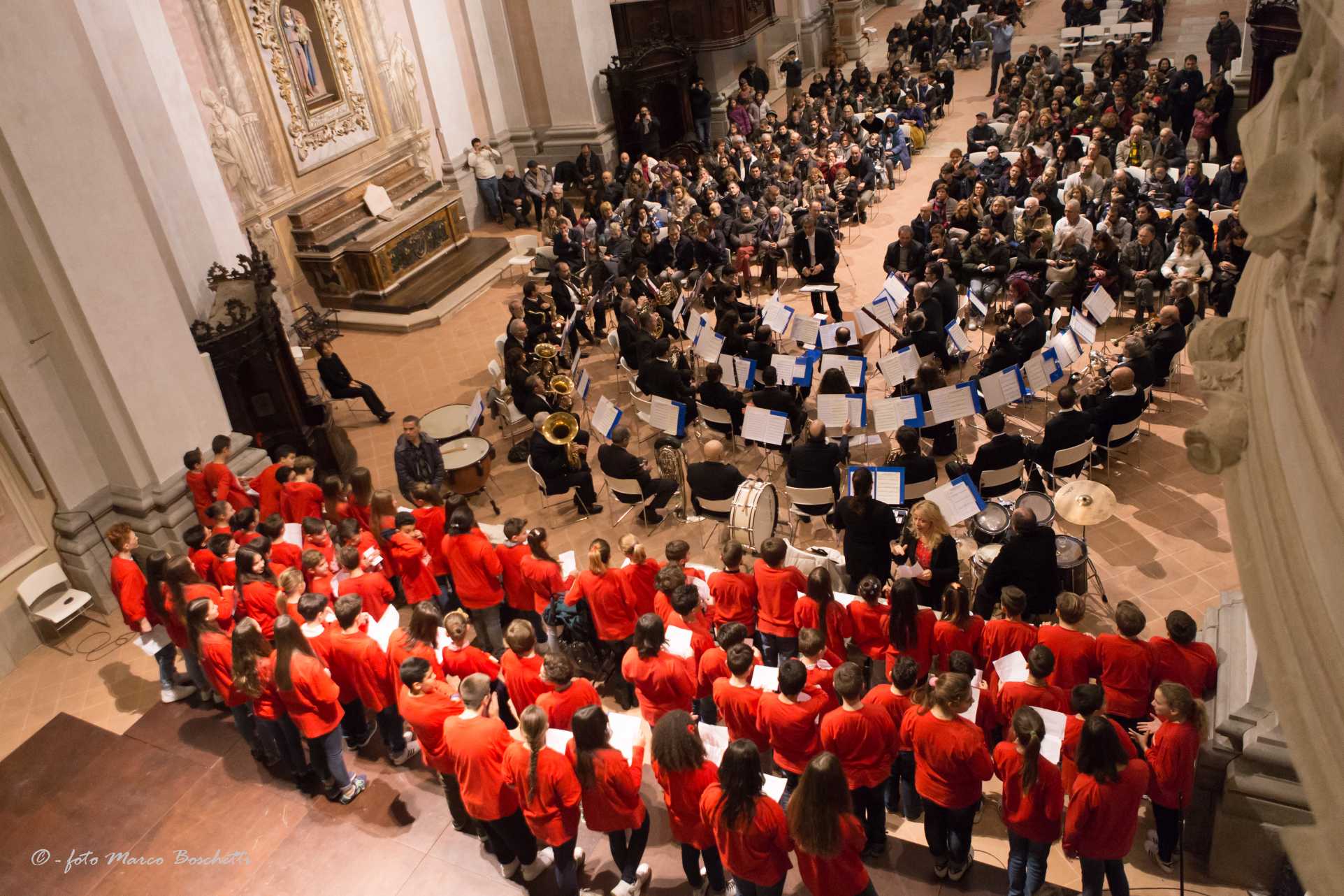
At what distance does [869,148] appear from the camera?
17812 millimetres

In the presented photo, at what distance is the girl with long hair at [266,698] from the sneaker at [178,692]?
4.69 ft

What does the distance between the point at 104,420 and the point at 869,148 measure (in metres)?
→ 13.3

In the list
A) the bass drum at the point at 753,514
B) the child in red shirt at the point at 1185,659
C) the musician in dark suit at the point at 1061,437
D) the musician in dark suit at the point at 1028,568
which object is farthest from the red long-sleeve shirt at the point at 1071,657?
the musician in dark suit at the point at 1061,437

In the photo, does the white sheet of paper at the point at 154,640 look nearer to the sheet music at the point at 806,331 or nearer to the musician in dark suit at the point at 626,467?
the musician in dark suit at the point at 626,467

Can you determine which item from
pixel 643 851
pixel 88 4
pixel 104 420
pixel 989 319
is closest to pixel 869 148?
pixel 989 319

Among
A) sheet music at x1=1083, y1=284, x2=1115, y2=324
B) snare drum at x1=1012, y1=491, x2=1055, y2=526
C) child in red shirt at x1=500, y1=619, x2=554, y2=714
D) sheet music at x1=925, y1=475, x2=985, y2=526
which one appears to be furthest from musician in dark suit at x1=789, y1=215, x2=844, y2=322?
child in red shirt at x1=500, y1=619, x2=554, y2=714

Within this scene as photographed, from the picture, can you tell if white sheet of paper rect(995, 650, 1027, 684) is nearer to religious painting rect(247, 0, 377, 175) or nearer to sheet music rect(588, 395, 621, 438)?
sheet music rect(588, 395, 621, 438)

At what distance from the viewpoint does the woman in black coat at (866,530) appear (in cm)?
757

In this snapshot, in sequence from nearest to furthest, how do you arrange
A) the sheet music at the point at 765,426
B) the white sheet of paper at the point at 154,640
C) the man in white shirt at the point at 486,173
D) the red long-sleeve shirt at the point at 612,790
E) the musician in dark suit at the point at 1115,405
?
1. the red long-sleeve shirt at the point at 612,790
2. the white sheet of paper at the point at 154,640
3. the musician in dark suit at the point at 1115,405
4. the sheet music at the point at 765,426
5. the man in white shirt at the point at 486,173

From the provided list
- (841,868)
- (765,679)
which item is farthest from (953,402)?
(841,868)

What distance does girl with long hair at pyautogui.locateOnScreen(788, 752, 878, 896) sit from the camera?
4.60 m

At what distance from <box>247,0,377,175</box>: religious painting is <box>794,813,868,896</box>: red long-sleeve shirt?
13.9 meters

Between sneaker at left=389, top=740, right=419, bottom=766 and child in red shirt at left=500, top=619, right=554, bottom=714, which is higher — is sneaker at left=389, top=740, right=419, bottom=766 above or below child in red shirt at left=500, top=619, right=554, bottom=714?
below

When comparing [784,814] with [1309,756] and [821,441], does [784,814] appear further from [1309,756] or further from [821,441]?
[821,441]
